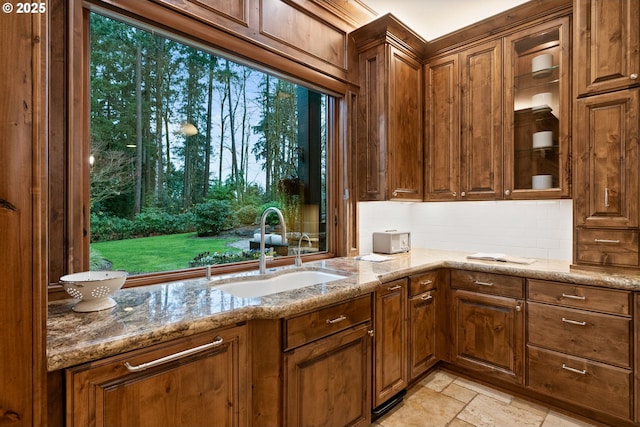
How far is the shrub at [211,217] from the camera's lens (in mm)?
2082

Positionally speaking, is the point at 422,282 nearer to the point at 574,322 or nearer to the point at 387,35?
the point at 574,322

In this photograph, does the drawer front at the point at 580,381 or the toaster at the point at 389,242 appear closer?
the drawer front at the point at 580,381

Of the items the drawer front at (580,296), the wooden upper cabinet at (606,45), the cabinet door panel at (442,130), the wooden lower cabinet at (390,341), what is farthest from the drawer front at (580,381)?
the wooden upper cabinet at (606,45)

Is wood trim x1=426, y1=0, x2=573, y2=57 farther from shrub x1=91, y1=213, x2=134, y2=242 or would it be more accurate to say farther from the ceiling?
shrub x1=91, y1=213, x2=134, y2=242

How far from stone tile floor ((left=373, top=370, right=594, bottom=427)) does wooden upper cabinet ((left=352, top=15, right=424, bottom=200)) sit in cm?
154

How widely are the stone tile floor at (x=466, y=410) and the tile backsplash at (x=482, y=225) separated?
46.9 inches

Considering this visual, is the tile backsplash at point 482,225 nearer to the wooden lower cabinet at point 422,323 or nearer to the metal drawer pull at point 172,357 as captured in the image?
the wooden lower cabinet at point 422,323

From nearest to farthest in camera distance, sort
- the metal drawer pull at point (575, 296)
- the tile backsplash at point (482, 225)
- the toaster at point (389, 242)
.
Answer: the metal drawer pull at point (575, 296)
the tile backsplash at point (482, 225)
the toaster at point (389, 242)

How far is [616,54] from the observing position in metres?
2.03

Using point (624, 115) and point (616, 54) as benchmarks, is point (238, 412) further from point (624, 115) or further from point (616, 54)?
point (616, 54)

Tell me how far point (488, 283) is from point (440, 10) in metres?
2.40

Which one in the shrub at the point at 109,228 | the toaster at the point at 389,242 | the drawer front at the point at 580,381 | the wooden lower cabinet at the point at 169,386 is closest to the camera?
the wooden lower cabinet at the point at 169,386

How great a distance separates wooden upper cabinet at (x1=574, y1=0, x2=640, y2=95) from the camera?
6.48 ft

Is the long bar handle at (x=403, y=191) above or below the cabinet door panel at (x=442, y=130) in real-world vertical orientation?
below
